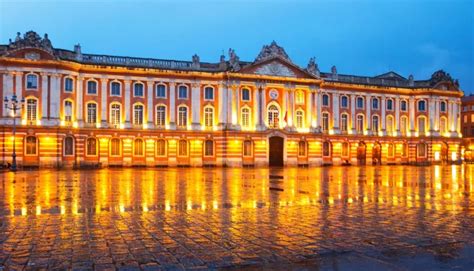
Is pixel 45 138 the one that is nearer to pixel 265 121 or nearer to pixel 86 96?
pixel 86 96

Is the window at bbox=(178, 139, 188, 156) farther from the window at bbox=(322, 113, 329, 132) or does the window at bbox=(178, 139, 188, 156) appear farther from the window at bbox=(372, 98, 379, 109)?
the window at bbox=(372, 98, 379, 109)

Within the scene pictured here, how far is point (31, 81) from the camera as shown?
53.4 m

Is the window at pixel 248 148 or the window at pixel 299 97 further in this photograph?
the window at pixel 299 97

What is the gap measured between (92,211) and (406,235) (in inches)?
347

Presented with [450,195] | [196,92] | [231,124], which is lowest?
[450,195]

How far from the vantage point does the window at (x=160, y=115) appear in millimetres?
60406

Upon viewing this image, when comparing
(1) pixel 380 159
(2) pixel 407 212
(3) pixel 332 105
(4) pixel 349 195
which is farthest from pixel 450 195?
(1) pixel 380 159

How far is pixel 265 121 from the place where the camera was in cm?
6325

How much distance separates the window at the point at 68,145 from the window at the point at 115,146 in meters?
4.53

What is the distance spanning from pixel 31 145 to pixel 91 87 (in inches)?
371

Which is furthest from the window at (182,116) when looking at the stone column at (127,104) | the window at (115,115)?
the window at (115,115)

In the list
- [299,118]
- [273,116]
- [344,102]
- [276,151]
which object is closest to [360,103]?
[344,102]

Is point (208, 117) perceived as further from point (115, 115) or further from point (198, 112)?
point (115, 115)

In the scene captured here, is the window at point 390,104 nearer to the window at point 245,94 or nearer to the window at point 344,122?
the window at point 344,122
